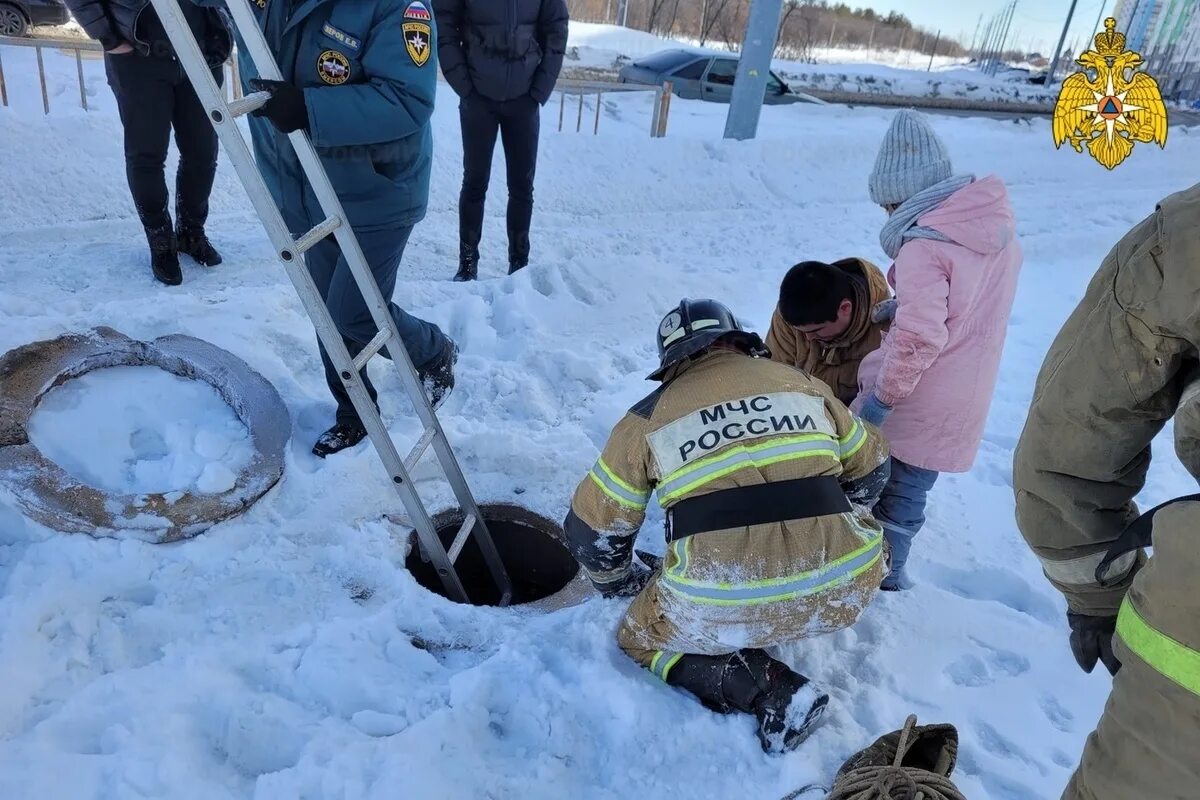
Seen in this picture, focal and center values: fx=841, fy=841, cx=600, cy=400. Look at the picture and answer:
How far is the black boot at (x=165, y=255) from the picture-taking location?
14.5 ft

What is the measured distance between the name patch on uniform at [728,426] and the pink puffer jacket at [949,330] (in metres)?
0.67

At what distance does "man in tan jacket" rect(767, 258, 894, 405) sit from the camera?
2721 millimetres

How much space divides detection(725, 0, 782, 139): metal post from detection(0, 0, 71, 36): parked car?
7915mm

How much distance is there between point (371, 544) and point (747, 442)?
148 cm

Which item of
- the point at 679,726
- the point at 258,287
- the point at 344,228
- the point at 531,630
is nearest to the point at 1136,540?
the point at 679,726

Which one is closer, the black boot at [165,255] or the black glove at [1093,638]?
the black glove at [1093,638]

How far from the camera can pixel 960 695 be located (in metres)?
2.53

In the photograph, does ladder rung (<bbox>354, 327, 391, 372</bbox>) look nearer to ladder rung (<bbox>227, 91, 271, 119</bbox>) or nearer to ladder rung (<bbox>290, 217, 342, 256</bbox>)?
ladder rung (<bbox>290, 217, 342, 256</bbox>)

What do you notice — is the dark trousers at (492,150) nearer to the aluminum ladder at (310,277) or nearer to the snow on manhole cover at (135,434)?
the snow on manhole cover at (135,434)

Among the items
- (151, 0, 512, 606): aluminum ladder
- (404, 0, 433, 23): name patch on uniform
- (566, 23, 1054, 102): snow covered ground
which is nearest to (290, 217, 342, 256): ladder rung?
(151, 0, 512, 606): aluminum ladder

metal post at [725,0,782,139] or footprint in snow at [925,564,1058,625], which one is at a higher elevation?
metal post at [725,0,782,139]

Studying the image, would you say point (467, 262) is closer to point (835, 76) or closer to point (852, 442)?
point (852, 442)

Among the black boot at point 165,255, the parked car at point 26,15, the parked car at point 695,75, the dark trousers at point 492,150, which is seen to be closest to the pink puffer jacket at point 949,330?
the dark trousers at point 492,150

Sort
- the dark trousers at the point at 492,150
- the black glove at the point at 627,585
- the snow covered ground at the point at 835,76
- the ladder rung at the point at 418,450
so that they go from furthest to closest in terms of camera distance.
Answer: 1. the snow covered ground at the point at 835,76
2. the dark trousers at the point at 492,150
3. the ladder rung at the point at 418,450
4. the black glove at the point at 627,585
